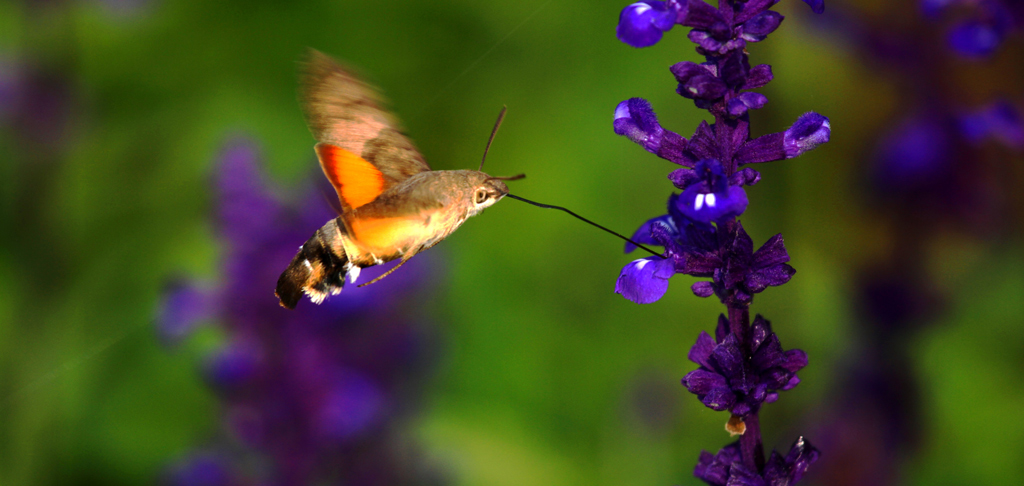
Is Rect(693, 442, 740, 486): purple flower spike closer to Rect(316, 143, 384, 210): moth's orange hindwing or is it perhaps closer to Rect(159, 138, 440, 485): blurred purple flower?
Rect(316, 143, 384, 210): moth's orange hindwing

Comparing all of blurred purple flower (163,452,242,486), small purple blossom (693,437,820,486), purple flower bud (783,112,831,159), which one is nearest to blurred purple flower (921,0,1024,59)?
purple flower bud (783,112,831,159)

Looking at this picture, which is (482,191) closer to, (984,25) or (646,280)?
Answer: (646,280)

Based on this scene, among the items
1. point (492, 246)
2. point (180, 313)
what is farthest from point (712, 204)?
point (492, 246)

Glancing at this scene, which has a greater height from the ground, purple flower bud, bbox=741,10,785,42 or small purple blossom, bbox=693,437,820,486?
purple flower bud, bbox=741,10,785,42

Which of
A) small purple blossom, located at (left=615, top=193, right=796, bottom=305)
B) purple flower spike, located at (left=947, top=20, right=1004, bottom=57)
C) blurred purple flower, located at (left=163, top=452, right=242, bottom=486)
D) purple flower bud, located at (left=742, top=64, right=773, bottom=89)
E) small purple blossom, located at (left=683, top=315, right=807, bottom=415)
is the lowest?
blurred purple flower, located at (left=163, top=452, right=242, bottom=486)

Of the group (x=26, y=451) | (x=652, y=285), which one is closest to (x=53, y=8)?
(x=26, y=451)

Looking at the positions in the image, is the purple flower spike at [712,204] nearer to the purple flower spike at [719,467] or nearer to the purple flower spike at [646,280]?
the purple flower spike at [646,280]
